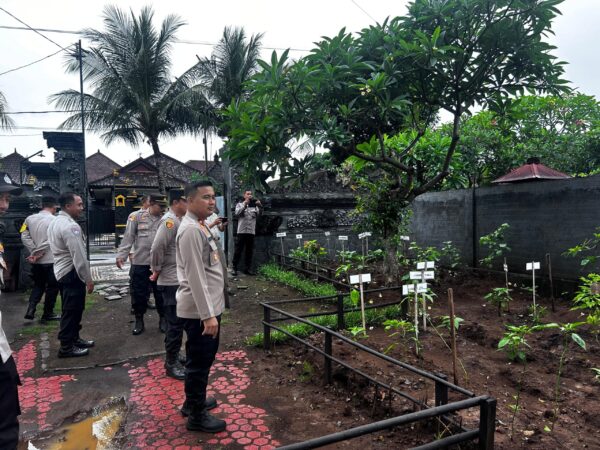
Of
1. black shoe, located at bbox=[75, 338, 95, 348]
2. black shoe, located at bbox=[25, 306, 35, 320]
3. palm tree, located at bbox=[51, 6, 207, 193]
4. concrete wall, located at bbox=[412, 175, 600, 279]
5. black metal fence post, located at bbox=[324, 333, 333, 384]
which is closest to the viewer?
black metal fence post, located at bbox=[324, 333, 333, 384]

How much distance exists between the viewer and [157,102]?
17.6 m

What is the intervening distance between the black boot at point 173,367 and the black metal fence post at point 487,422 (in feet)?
9.47

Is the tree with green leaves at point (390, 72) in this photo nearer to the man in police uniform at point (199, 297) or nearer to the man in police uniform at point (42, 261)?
the man in police uniform at point (199, 297)

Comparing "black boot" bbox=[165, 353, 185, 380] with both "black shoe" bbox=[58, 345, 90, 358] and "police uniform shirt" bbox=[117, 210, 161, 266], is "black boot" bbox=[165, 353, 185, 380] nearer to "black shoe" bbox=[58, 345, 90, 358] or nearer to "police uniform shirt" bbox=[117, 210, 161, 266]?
"black shoe" bbox=[58, 345, 90, 358]

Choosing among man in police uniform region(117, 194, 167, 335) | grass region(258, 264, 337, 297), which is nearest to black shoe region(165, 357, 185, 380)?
man in police uniform region(117, 194, 167, 335)

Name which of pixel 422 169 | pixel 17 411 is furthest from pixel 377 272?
pixel 17 411

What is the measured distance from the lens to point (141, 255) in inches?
225

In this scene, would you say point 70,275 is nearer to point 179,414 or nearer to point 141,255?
point 141,255

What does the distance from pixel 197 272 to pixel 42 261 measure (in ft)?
14.7

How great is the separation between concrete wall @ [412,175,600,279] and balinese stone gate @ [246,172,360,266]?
264 cm

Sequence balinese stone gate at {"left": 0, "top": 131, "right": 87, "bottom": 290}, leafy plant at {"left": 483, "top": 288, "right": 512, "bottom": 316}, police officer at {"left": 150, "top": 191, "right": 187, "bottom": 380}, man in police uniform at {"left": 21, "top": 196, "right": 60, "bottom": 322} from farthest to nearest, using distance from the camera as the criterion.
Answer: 1. balinese stone gate at {"left": 0, "top": 131, "right": 87, "bottom": 290}
2. man in police uniform at {"left": 21, "top": 196, "right": 60, "bottom": 322}
3. leafy plant at {"left": 483, "top": 288, "right": 512, "bottom": 316}
4. police officer at {"left": 150, "top": 191, "right": 187, "bottom": 380}

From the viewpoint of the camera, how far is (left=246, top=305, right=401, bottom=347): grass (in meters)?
4.93

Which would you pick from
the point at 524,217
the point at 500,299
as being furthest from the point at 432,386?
the point at 524,217

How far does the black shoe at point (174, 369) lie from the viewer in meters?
4.02
